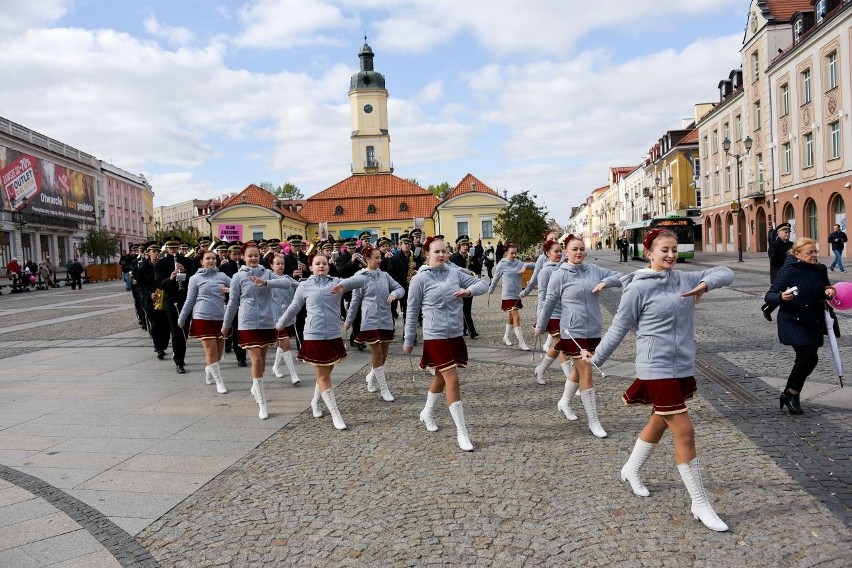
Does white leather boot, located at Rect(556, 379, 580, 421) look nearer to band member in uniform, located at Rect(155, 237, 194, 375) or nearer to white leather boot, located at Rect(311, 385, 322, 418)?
white leather boot, located at Rect(311, 385, 322, 418)

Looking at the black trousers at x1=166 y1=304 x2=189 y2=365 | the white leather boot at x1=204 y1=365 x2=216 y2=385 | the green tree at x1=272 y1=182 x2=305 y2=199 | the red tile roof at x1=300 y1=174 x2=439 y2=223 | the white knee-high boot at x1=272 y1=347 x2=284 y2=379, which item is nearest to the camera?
the white leather boot at x1=204 y1=365 x2=216 y2=385

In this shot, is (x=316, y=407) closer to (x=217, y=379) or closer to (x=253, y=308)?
(x=253, y=308)

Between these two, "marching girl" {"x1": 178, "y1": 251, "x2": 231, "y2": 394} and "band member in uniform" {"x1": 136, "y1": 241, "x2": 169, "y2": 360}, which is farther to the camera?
"band member in uniform" {"x1": 136, "y1": 241, "x2": 169, "y2": 360}

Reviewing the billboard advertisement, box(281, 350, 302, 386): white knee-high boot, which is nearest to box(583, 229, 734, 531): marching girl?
box(281, 350, 302, 386): white knee-high boot

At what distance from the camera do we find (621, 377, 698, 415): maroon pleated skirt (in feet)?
14.5

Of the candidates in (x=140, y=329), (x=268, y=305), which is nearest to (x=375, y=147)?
(x=140, y=329)

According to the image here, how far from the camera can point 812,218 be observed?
37.1m

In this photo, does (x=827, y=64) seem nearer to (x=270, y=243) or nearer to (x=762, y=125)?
(x=762, y=125)

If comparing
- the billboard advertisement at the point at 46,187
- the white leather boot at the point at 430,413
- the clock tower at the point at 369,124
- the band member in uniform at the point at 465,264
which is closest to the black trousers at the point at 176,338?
the band member in uniform at the point at 465,264

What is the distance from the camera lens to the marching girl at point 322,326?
23.2ft

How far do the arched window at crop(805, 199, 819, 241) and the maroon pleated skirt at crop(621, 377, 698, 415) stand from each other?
36667 millimetres

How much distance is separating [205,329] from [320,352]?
2.96m

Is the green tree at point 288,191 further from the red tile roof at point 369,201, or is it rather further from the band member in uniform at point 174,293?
the band member in uniform at point 174,293

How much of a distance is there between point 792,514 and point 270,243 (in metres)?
10.5
